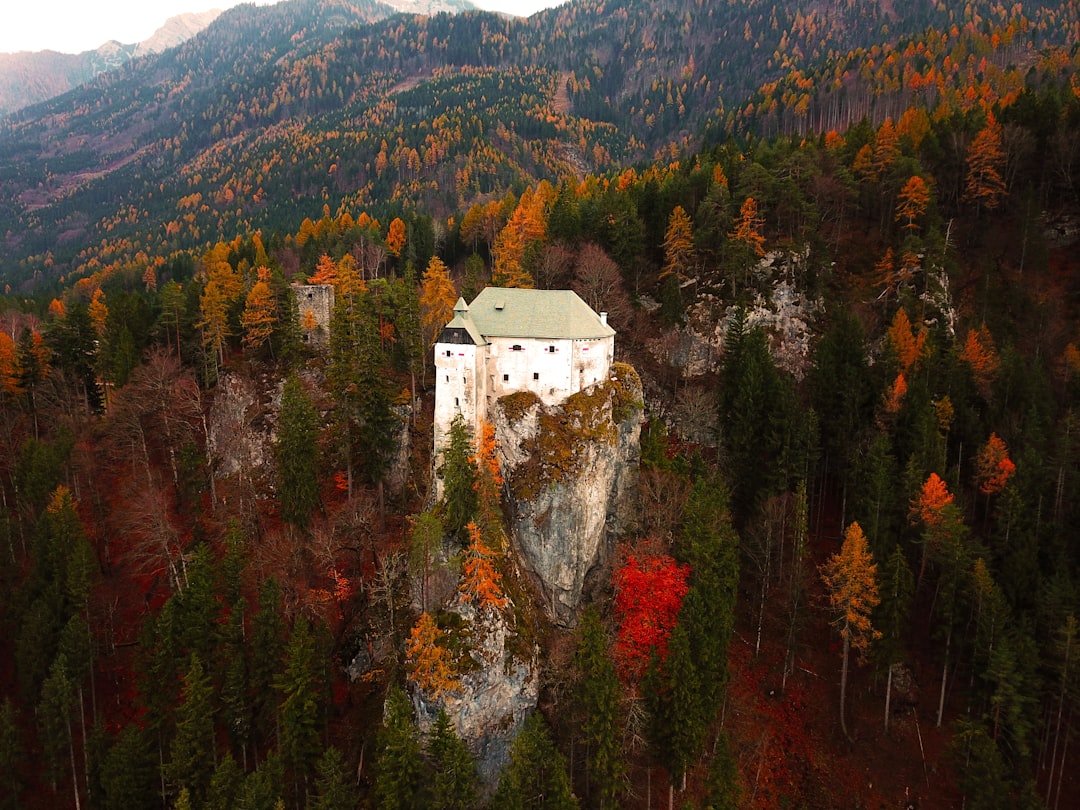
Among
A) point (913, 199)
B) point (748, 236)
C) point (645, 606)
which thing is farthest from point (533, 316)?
point (913, 199)

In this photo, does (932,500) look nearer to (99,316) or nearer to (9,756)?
(9,756)

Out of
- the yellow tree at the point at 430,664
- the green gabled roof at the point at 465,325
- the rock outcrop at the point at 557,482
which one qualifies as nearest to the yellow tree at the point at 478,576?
the yellow tree at the point at 430,664

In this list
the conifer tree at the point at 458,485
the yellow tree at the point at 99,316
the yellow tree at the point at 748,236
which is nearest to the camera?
the conifer tree at the point at 458,485

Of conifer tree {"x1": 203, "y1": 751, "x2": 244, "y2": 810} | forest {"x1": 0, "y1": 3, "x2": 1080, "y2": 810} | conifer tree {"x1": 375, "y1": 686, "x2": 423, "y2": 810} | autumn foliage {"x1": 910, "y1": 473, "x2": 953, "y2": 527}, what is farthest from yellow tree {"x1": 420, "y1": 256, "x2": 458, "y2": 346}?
autumn foliage {"x1": 910, "y1": 473, "x2": 953, "y2": 527}

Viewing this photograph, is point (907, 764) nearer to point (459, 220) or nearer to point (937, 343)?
point (937, 343)

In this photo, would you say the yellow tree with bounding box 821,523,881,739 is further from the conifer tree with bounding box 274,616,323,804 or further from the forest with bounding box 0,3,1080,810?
the conifer tree with bounding box 274,616,323,804

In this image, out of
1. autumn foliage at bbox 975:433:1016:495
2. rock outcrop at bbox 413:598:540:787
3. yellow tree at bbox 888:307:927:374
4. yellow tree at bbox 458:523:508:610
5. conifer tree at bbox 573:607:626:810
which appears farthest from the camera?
yellow tree at bbox 888:307:927:374

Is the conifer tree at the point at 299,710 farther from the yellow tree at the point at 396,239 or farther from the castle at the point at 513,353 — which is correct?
the yellow tree at the point at 396,239

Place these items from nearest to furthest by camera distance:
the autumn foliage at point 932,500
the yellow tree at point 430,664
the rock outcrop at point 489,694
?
the yellow tree at point 430,664 → the rock outcrop at point 489,694 → the autumn foliage at point 932,500
